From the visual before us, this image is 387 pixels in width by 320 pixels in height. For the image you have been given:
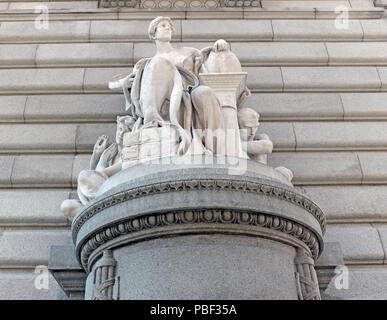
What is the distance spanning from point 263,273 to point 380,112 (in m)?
5.12

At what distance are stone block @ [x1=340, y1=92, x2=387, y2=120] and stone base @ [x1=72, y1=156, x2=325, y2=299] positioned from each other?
4.09 m

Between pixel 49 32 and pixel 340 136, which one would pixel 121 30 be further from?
pixel 340 136

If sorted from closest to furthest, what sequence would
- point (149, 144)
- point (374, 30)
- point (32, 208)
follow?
point (149, 144)
point (32, 208)
point (374, 30)

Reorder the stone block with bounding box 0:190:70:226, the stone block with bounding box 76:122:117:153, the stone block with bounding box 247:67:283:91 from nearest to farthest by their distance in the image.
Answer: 1. the stone block with bounding box 0:190:70:226
2. the stone block with bounding box 76:122:117:153
3. the stone block with bounding box 247:67:283:91

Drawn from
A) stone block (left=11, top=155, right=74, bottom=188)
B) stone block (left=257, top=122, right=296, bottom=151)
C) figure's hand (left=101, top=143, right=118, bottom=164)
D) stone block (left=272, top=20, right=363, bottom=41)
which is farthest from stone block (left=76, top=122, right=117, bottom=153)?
stone block (left=272, top=20, right=363, bottom=41)

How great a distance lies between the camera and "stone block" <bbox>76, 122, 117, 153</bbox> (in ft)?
24.7

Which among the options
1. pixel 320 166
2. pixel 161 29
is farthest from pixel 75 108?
pixel 320 166

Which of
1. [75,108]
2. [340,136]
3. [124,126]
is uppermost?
[75,108]

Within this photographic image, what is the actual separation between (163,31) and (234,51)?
2.29 metres

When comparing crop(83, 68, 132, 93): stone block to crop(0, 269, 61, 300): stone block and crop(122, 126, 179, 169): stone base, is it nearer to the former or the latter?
crop(122, 126, 179, 169): stone base

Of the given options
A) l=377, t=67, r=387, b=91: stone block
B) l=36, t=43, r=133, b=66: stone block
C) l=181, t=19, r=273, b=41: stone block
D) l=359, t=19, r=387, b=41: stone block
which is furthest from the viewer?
l=359, t=19, r=387, b=41: stone block

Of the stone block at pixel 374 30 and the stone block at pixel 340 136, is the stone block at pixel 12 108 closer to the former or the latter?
the stone block at pixel 340 136

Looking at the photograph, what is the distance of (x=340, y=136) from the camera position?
7637 millimetres

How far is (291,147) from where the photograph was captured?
24.8ft
